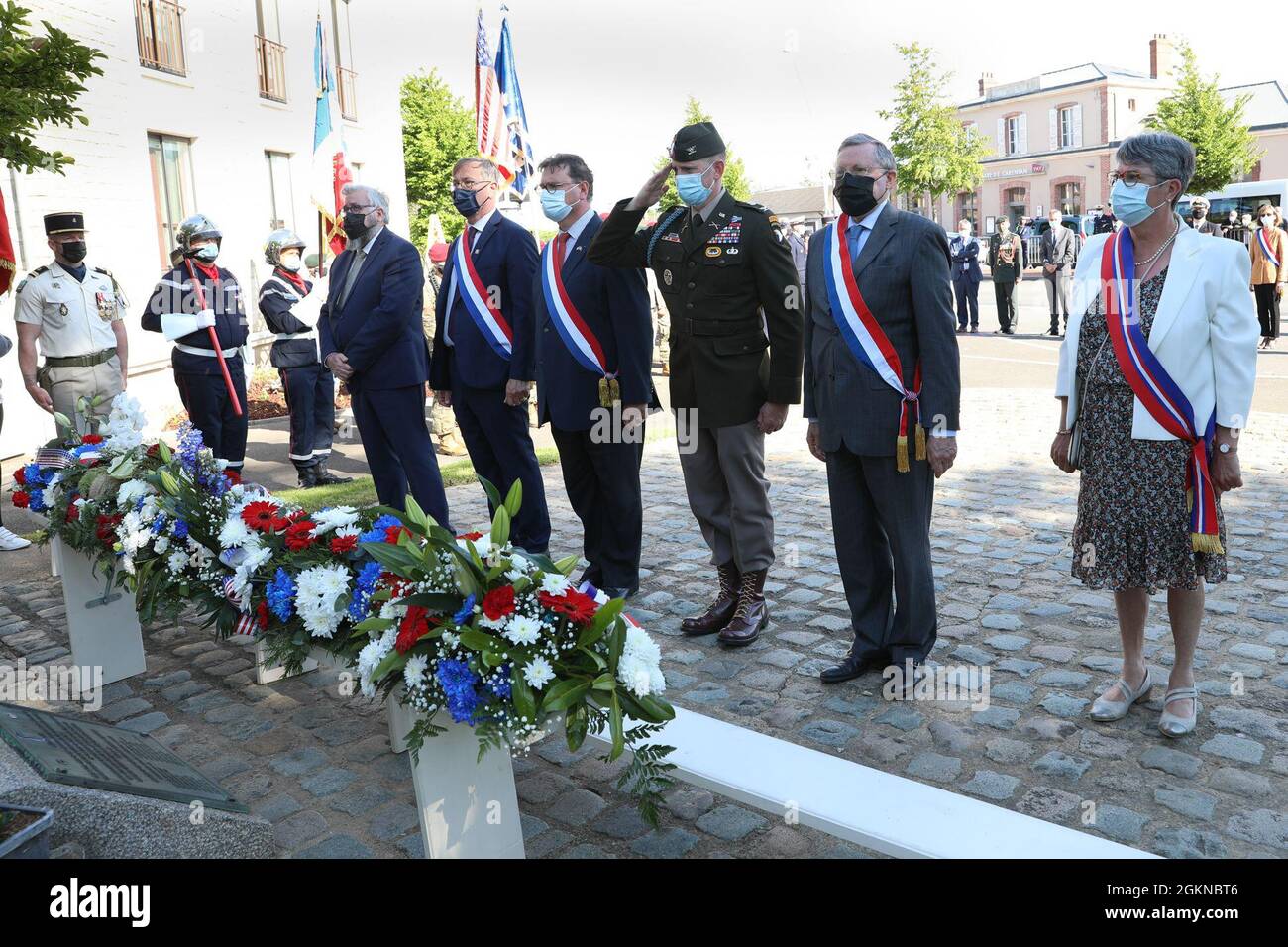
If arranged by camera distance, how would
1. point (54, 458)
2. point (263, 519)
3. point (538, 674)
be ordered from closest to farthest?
point (538, 674) → point (263, 519) → point (54, 458)

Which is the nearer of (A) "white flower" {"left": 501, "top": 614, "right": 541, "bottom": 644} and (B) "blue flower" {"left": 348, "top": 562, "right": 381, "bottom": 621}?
(A) "white flower" {"left": 501, "top": 614, "right": 541, "bottom": 644}

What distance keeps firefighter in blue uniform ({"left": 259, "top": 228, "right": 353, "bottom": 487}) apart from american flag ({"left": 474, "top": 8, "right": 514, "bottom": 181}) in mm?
8372

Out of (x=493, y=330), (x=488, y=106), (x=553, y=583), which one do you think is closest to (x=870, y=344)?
(x=553, y=583)

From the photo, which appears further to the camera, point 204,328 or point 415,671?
point 204,328

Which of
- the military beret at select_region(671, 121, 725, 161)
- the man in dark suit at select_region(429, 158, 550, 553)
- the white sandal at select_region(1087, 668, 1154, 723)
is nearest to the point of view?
the white sandal at select_region(1087, 668, 1154, 723)

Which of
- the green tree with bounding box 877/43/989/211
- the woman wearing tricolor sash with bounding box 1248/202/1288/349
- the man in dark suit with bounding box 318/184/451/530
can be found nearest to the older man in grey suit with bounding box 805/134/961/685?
the man in dark suit with bounding box 318/184/451/530

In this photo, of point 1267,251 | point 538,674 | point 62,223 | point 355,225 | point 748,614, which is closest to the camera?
point 538,674

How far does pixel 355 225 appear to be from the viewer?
6.31 meters

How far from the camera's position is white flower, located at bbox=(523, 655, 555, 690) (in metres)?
2.76

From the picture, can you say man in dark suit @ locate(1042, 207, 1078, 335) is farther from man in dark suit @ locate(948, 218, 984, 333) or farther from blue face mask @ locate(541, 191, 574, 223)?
blue face mask @ locate(541, 191, 574, 223)

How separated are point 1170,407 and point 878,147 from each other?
4.92 feet

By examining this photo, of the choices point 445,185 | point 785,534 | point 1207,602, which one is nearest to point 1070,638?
point 1207,602

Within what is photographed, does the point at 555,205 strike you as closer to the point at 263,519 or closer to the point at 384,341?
the point at 384,341

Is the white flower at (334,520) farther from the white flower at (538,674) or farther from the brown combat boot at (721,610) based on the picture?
the brown combat boot at (721,610)
